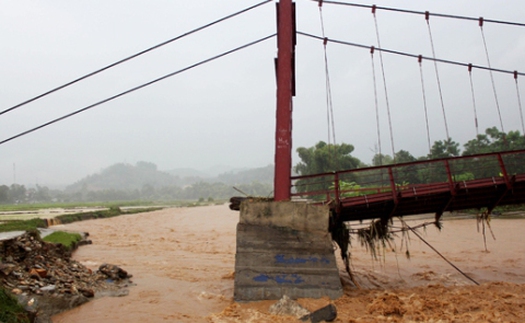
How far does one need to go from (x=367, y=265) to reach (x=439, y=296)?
13.5 ft

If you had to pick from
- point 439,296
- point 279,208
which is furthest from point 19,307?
point 439,296

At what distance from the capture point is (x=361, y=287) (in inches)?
348

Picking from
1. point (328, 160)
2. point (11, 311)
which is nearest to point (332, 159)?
point (328, 160)

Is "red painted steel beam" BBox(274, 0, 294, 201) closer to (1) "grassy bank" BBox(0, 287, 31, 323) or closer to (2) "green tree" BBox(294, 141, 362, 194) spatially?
(1) "grassy bank" BBox(0, 287, 31, 323)

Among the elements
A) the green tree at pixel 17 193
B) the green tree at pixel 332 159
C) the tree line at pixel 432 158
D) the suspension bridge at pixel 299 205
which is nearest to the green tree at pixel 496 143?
the tree line at pixel 432 158

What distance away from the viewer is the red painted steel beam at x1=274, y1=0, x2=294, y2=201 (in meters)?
8.16

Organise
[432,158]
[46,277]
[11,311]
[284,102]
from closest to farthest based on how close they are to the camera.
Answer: [11,311] < [46,277] < [284,102] < [432,158]

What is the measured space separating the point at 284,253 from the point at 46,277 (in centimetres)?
508

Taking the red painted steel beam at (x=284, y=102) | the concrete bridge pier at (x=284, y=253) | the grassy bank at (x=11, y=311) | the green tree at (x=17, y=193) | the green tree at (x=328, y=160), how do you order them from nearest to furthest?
1. the grassy bank at (x=11, y=311)
2. the concrete bridge pier at (x=284, y=253)
3. the red painted steel beam at (x=284, y=102)
4. the green tree at (x=328, y=160)
5. the green tree at (x=17, y=193)

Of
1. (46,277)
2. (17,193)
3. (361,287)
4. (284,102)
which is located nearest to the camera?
(46,277)

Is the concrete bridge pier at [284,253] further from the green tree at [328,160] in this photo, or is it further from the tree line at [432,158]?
the green tree at [328,160]

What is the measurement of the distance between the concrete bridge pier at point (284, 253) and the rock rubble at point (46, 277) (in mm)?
3354

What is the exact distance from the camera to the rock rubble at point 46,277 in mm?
6781

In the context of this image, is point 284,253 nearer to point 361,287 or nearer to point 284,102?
point 361,287
